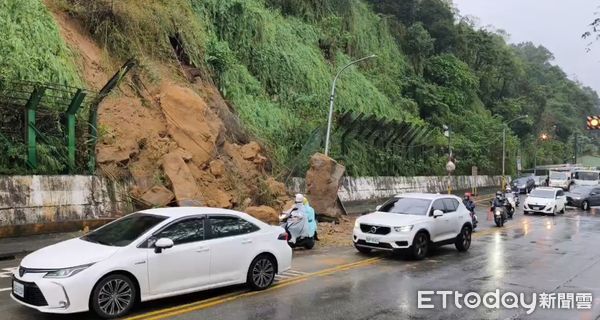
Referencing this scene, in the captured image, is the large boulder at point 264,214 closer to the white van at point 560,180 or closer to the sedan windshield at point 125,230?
the sedan windshield at point 125,230

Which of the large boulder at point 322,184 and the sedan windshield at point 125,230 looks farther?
the large boulder at point 322,184

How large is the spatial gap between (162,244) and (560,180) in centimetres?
5196

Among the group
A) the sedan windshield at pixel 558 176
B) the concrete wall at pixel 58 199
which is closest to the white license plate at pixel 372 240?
the concrete wall at pixel 58 199

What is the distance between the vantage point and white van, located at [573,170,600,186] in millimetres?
50719

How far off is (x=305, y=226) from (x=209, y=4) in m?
16.0

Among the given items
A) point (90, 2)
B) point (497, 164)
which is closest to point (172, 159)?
point (90, 2)

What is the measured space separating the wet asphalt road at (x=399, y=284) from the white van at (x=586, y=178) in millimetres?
36164

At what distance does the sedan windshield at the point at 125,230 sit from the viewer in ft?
27.3

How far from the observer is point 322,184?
20984 mm

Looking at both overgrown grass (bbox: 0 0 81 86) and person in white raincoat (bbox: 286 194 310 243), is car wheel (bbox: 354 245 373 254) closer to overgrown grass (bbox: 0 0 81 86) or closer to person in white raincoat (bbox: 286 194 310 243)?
person in white raincoat (bbox: 286 194 310 243)

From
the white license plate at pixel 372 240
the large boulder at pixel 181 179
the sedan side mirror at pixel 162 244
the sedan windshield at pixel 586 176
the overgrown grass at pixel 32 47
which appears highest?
the overgrown grass at pixel 32 47

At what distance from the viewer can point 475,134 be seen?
54.3 m

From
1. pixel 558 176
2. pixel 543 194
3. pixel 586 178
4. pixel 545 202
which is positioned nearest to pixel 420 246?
pixel 545 202

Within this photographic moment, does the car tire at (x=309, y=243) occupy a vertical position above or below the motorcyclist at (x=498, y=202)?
below
